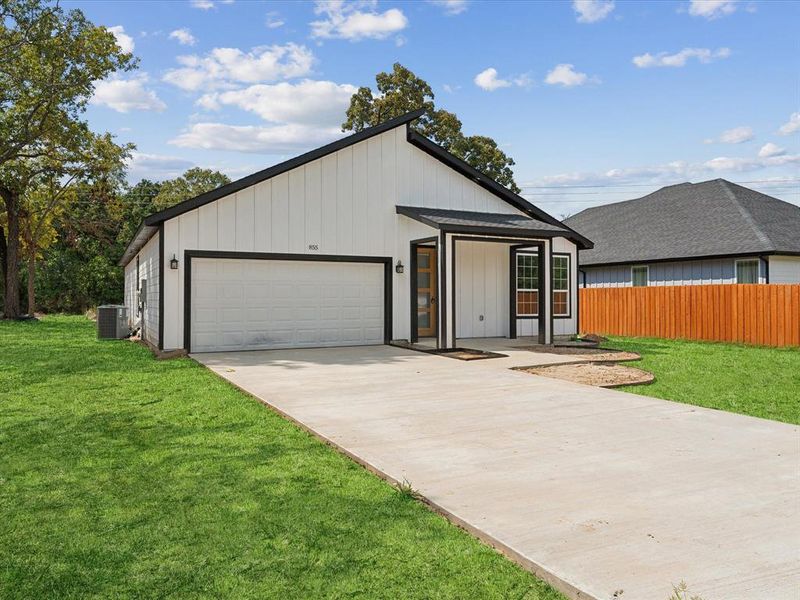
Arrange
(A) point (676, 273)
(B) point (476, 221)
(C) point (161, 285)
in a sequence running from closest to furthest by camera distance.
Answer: (C) point (161, 285), (B) point (476, 221), (A) point (676, 273)

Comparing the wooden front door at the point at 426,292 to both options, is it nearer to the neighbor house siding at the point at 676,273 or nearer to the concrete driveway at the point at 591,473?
the concrete driveway at the point at 591,473

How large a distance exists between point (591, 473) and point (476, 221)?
1024cm

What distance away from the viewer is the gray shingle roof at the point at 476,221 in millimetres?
13000

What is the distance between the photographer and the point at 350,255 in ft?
46.4

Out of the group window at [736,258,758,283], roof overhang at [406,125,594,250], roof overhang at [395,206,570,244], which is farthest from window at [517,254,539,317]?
window at [736,258,758,283]

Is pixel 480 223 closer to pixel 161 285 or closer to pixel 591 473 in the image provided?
pixel 161 285

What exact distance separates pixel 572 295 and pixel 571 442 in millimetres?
12735

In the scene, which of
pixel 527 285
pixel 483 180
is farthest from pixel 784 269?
pixel 483 180

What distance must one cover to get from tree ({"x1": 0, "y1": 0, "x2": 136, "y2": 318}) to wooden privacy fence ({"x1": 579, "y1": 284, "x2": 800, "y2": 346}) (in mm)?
19195

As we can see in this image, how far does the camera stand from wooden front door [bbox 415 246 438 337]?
49.8 feet

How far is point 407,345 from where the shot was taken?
45.6 ft

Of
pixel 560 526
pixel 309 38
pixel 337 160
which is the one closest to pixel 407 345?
pixel 337 160

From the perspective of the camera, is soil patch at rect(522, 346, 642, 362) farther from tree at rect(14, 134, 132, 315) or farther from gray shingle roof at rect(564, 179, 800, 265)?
tree at rect(14, 134, 132, 315)

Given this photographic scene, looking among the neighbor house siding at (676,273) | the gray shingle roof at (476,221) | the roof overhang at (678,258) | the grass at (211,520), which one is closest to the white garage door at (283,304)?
the gray shingle roof at (476,221)
